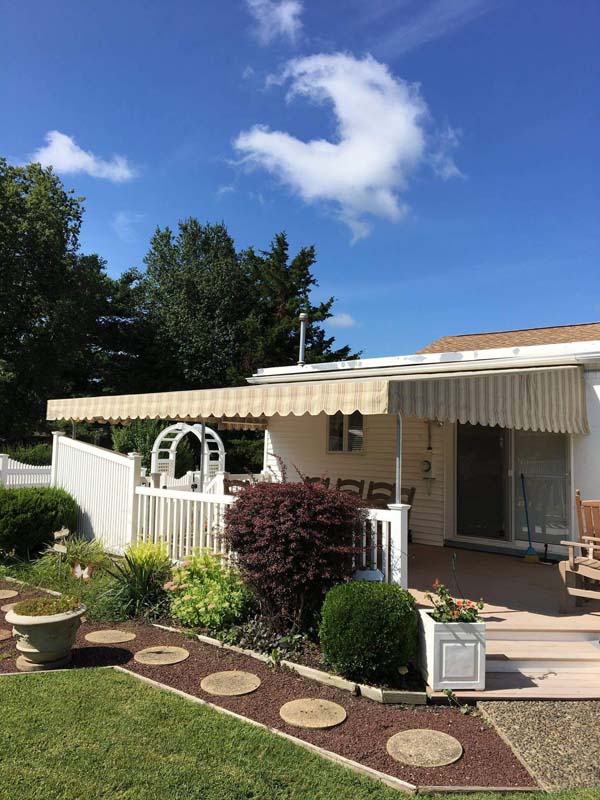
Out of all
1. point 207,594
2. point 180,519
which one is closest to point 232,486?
point 180,519

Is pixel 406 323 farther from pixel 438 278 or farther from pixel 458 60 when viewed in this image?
pixel 458 60

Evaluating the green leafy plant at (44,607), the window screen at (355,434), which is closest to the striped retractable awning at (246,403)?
the green leafy plant at (44,607)

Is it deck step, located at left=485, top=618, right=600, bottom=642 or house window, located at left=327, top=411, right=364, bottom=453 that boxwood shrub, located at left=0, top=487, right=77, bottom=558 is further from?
deck step, located at left=485, top=618, right=600, bottom=642

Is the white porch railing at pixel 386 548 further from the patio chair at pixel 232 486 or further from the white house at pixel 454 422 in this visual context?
the patio chair at pixel 232 486

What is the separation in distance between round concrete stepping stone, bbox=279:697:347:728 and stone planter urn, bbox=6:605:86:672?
217 centimetres

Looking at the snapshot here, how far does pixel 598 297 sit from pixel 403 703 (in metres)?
17.2

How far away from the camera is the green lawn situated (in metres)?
3.12

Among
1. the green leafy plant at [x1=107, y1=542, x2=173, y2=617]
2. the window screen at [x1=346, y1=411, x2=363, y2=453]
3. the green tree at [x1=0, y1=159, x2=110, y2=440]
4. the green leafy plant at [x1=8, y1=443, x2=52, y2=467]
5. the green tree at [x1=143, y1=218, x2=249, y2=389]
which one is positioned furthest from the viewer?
the green tree at [x1=143, y1=218, x2=249, y2=389]

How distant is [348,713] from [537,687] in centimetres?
178

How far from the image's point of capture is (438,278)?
67.5 ft

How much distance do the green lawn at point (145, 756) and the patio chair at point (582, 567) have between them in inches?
117

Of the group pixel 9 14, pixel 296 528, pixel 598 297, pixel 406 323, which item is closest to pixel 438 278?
pixel 406 323

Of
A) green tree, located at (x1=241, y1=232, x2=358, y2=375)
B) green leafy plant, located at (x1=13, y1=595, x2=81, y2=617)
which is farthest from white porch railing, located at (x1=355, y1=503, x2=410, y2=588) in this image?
green tree, located at (x1=241, y1=232, x2=358, y2=375)

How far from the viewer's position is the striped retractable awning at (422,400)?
226 inches
